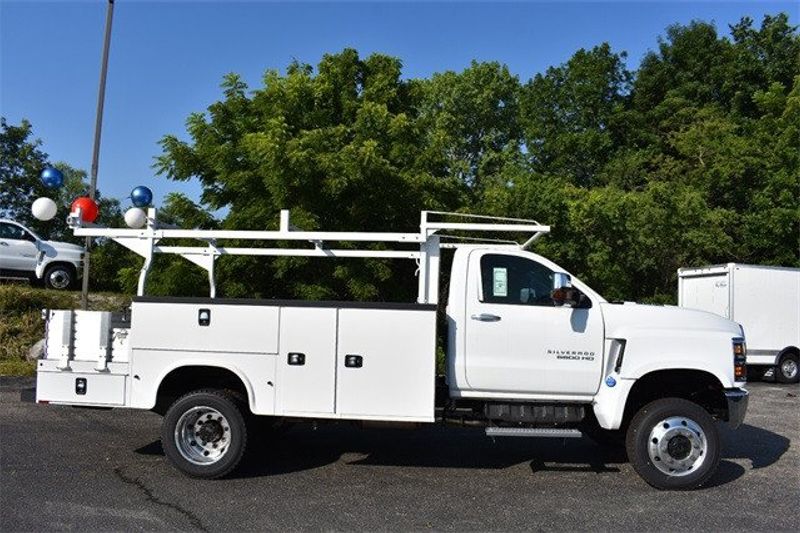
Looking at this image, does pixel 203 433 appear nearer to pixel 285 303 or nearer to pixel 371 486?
pixel 285 303

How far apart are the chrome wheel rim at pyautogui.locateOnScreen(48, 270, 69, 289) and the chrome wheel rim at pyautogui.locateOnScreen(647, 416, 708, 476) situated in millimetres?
15404

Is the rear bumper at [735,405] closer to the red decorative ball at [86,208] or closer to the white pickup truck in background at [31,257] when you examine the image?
the red decorative ball at [86,208]

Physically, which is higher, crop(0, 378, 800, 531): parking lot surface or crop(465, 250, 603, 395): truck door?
crop(465, 250, 603, 395): truck door

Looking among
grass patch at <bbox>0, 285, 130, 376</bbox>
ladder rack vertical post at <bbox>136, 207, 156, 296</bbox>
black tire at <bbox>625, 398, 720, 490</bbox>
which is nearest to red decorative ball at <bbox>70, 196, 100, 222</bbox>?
ladder rack vertical post at <bbox>136, 207, 156, 296</bbox>

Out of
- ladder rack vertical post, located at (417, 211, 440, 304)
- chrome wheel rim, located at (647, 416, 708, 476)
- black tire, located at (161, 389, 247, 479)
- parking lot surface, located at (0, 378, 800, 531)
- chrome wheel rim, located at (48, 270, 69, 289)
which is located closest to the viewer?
parking lot surface, located at (0, 378, 800, 531)

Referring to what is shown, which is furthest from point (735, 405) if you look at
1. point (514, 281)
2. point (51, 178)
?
point (51, 178)

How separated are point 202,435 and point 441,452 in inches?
105

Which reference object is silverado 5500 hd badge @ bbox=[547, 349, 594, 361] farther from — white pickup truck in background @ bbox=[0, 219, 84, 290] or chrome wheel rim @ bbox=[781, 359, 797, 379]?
white pickup truck in background @ bbox=[0, 219, 84, 290]

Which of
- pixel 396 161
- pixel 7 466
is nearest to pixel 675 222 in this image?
pixel 396 161

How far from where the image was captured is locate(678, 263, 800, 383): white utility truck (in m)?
16.9

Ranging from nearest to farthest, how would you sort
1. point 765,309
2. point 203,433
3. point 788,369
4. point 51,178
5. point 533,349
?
point 203,433, point 533,349, point 51,178, point 765,309, point 788,369

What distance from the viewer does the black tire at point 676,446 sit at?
6.71 m

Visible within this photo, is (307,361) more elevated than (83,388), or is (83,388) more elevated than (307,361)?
(307,361)

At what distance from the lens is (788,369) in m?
17.2
